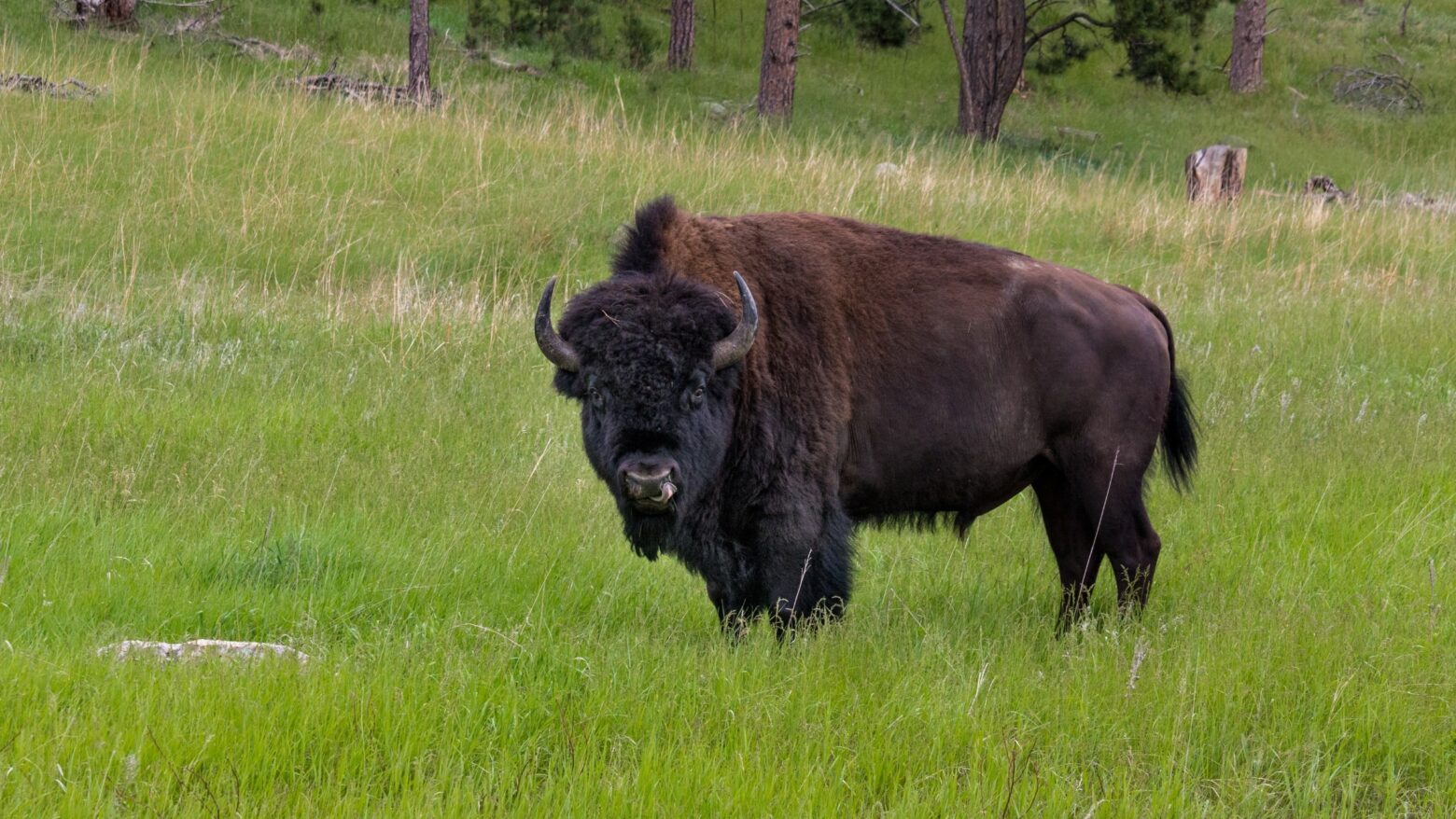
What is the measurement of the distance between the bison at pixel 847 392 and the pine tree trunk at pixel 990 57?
44.0ft

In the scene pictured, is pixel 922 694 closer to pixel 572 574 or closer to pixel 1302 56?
pixel 572 574

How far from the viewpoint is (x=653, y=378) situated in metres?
5.31

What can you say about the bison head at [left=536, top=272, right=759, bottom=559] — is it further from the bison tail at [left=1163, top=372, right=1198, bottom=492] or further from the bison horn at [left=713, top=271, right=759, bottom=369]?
the bison tail at [left=1163, top=372, right=1198, bottom=492]

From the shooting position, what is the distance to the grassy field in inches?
157

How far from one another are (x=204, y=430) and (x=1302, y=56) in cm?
3300

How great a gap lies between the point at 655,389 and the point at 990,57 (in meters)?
15.5

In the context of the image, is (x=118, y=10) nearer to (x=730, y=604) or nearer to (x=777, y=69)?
(x=777, y=69)

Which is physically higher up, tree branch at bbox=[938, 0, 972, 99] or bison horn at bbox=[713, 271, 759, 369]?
tree branch at bbox=[938, 0, 972, 99]

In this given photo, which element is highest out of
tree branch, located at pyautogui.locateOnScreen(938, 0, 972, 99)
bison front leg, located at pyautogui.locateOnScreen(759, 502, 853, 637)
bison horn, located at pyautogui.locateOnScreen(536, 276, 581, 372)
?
tree branch, located at pyautogui.locateOnScreen(938, 0, 972, 99)

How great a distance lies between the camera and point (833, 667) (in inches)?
186

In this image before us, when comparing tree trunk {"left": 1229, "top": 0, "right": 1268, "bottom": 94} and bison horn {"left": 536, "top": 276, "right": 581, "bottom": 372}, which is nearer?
bison horn {"left": 536, "top": 276, "right": 581, "bottom": 372}

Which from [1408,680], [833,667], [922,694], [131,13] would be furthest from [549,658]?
[131,13]

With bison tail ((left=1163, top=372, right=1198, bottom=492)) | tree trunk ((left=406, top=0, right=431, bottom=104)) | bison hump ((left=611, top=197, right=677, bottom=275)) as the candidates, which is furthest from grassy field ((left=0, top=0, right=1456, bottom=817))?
tree trunk ((left=406, top=0, right=431, bottom=104))

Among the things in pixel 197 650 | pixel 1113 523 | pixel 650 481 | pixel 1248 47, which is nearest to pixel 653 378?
pixel 650 481
